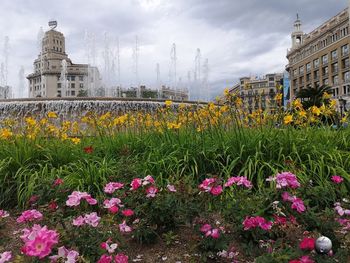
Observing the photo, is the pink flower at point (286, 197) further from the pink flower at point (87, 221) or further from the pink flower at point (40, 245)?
the pink flower at point (40, 245)

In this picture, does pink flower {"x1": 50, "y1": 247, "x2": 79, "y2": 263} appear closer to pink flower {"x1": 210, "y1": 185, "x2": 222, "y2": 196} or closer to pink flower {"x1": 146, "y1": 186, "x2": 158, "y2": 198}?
pink flower {"x1": 146, "y1": 186, "x2": 158, "y2": 198}

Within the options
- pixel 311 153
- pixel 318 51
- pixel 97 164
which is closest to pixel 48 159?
pixel 97 164

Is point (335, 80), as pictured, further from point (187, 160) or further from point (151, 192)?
point (151, 192)

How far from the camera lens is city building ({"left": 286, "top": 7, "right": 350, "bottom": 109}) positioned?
58.2m

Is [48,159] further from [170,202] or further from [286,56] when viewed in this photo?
[286,56]

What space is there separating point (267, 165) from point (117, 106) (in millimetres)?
12726

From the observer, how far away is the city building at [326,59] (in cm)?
5825

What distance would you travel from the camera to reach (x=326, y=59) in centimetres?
6444

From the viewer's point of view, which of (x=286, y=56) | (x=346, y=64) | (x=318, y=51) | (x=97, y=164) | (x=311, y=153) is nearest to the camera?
(x=311, y=153)

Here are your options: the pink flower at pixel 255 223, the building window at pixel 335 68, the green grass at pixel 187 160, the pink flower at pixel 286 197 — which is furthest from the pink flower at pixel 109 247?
the building window at pixel 335 68

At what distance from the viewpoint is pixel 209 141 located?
423 cm

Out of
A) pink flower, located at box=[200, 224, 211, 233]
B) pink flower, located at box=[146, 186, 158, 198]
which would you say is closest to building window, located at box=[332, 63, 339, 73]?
pink flower, located at box=[146, 186, 158, 198]

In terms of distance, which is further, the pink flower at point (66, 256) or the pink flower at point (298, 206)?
the pink flower at point (298, 206)

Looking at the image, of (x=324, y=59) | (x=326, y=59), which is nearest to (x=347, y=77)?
(x=326, y=59)
